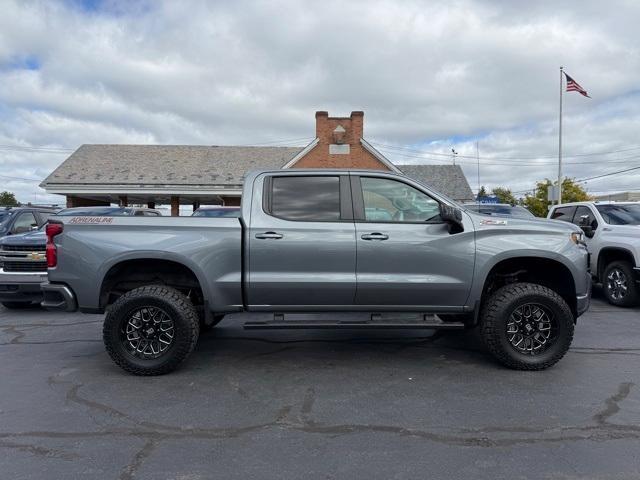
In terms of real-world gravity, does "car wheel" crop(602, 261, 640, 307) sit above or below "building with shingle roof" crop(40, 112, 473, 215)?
below

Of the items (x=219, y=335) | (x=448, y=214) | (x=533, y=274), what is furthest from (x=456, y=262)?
(x=219, y=335)

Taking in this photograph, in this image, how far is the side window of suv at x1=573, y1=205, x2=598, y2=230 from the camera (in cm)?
900

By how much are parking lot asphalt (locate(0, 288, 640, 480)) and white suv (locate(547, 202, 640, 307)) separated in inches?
96.9

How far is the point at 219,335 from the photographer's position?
6457 millimetres

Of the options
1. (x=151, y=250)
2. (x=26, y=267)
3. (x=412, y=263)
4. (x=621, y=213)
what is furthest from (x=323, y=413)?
(x=621, y=213)

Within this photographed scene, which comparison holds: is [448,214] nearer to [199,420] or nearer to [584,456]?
[584,456]

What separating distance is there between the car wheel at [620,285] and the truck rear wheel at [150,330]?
712 centimetres

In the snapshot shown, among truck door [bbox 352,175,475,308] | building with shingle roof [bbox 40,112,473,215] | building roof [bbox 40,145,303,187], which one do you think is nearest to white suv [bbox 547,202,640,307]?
truck door [bbox 352,175,475,308]

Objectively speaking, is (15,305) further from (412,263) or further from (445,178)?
(445,178)

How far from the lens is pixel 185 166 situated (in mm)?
26688

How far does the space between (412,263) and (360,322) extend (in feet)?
2.54

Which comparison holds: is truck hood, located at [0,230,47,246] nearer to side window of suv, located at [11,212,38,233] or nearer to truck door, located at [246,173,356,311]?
side window of suv, located at [11,212,38,233]

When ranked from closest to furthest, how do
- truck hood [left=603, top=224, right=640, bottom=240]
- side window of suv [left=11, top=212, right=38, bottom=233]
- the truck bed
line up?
1. the truck bed
2. truck hood [left=603, top=224, right=640, bottom=240]
3. side window of suv [left=11, top=212, right=38, bottom=233]

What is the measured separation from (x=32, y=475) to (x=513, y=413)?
11.3 ft
